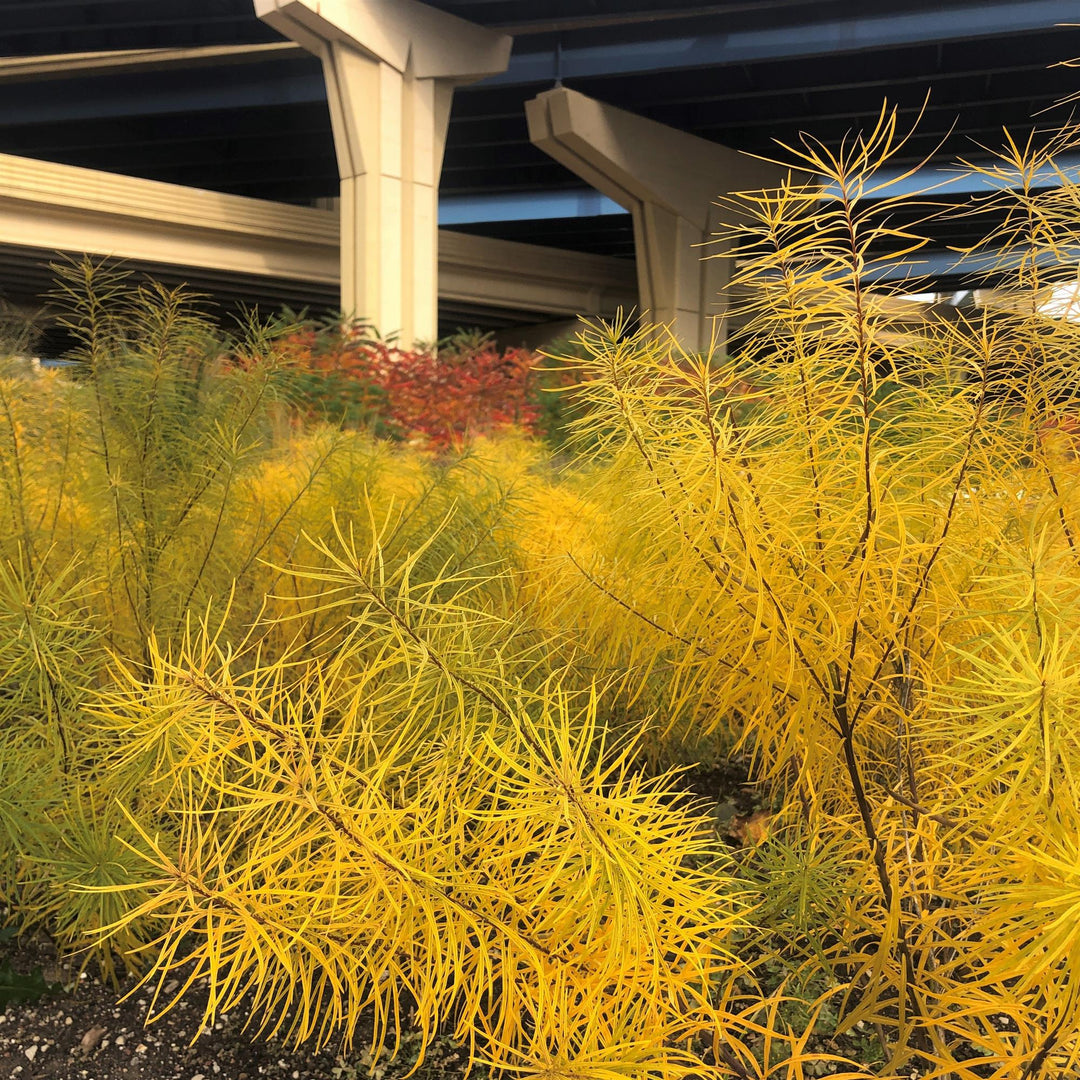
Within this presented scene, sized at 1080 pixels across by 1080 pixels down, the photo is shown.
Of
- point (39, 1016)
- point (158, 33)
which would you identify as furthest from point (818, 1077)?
point (158, 33)

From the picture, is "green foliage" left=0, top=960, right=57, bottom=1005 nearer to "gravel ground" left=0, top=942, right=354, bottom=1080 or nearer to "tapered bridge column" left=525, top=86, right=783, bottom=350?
"gravel ground" left=0, top=942, right=354, bottom=1080

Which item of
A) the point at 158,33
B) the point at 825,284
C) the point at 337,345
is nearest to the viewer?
the point at 825,284

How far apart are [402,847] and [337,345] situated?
8.24 m

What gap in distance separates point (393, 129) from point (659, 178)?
6.12 meters

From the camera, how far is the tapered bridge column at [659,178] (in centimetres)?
1631

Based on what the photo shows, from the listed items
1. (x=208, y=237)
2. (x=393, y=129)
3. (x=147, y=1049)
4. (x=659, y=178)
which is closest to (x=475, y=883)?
(x=147, y=1049)

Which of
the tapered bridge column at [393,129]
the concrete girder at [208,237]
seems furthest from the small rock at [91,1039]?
the concrete girder at [208,237]

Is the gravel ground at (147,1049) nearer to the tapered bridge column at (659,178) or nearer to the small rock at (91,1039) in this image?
the small rock at (91,1039)

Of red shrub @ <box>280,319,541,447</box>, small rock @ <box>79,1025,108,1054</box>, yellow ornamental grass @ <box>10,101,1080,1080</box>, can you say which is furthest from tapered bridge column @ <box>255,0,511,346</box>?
small rock @ <box>79,1025,108,1054</box>

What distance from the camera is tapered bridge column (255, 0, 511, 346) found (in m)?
13.0

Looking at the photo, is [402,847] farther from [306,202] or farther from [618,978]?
[306,202]

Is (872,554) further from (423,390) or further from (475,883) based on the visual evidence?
(423,390)

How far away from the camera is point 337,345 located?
351 inches

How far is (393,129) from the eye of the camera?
13625 mm
